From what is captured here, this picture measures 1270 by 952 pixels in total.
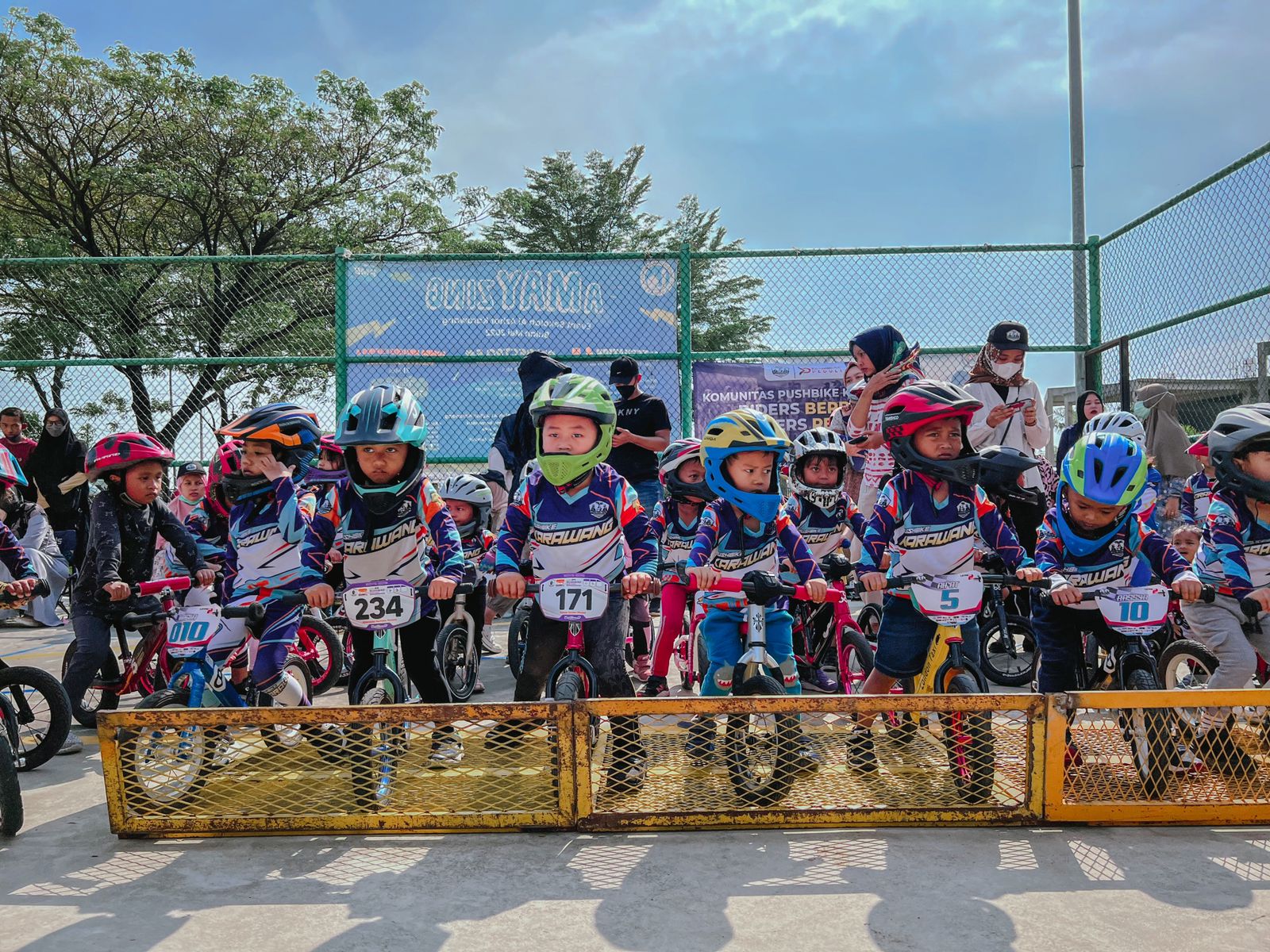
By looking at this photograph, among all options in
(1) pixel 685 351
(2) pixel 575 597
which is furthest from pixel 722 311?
(2) pixel 575 597

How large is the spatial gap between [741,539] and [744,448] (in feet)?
1.73

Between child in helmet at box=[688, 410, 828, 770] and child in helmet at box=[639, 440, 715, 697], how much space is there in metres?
1.19

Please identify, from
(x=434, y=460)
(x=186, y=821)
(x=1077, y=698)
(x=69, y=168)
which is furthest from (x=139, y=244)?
(x=1077, y=698)

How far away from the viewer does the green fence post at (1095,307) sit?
9.25 meters

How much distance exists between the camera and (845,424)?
277 inches

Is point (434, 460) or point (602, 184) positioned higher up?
point (602, 184)

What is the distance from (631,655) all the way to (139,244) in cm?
2137

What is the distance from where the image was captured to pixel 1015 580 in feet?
14.2

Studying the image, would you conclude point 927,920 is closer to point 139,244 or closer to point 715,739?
point 715,739

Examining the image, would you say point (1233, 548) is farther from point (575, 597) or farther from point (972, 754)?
point (575, 597)

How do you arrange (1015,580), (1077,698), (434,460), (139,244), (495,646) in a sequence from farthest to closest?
(139,244), (434,460), (495,646), (1015,580), (1077,698)

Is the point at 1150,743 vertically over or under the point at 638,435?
under

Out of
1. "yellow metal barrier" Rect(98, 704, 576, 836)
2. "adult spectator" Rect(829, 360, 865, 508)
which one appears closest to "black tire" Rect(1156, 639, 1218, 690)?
"adult spectator" Rect(829, 360, 865, 508)

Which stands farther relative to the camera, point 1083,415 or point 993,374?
point 1083,415
